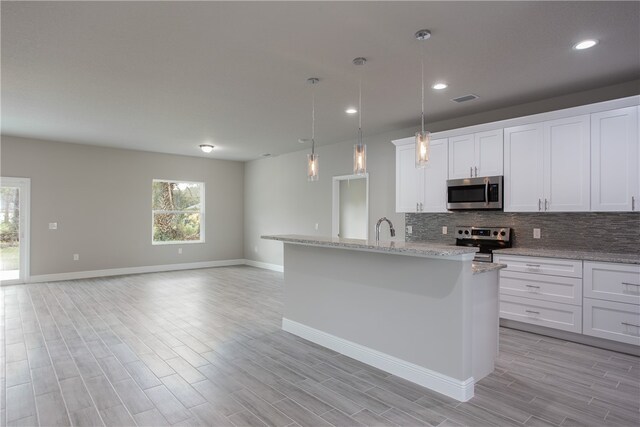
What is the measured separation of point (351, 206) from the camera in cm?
692

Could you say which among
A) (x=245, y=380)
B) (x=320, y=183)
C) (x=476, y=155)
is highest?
(x=476, y=155)

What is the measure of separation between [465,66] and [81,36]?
127 inches

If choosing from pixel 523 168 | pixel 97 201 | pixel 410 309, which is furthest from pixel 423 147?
pixel 97 201

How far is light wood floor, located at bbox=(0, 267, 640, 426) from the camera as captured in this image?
236 cm

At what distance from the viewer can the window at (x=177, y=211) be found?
27.6 feet

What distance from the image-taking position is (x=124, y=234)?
7852 mm

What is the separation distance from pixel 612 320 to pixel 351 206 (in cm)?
423

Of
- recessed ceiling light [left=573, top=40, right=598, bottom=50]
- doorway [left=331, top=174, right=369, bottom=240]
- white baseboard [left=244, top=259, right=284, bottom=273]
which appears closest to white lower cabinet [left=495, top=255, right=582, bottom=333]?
recessed ceiling light [left=573, top=40, right=598, bottom=50]

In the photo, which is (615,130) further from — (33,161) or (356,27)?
(33,161)

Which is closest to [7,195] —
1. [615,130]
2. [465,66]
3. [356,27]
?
[356,27]

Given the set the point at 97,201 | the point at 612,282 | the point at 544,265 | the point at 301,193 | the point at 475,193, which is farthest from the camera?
the point at 301,193

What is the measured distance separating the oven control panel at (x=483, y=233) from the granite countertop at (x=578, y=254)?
34cm

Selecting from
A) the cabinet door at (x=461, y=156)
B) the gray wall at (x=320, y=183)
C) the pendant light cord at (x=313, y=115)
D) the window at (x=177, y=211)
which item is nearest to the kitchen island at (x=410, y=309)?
the pendant light cord at (x=313, y=115)

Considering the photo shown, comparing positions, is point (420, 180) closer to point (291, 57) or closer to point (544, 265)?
point (544, 265)
